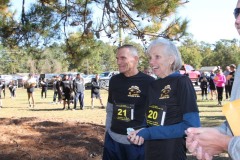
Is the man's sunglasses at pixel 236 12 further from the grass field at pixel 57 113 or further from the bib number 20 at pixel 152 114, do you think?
the grass field at pixel 57 113

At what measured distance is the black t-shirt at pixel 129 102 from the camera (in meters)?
3.64

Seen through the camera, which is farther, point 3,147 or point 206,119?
point 206,119

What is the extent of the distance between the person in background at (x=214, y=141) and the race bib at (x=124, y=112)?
1892 mm

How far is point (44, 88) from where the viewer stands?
25312mm

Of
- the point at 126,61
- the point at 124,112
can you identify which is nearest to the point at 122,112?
the point at 124,112

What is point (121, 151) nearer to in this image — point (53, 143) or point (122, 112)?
point (122, 112)

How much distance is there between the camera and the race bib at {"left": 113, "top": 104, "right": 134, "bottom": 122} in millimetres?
Result: 3639

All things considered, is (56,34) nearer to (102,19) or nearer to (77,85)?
(102,19)

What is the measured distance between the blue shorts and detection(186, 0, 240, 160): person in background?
1.93 meters

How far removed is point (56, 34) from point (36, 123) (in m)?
2.53

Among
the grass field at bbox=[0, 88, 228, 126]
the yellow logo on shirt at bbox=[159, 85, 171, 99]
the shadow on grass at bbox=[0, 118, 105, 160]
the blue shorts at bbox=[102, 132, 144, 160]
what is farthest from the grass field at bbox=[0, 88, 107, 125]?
the yellow logo on shirt at bbox=[159, 85, 171, 99]

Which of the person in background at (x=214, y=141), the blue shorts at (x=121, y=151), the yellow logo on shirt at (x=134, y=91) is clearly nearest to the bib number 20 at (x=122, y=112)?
the yellow logo on shirt at (x=134, y=91)

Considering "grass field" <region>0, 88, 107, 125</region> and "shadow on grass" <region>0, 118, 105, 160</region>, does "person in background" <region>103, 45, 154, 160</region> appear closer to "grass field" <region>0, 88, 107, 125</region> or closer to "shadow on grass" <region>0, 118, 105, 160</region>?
"shadow on grass" <region>0, 118, 105, 160</region>

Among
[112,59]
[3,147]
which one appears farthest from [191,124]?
[112,59]
